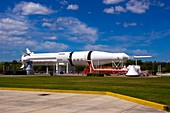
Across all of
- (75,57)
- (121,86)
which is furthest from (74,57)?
(121,86)

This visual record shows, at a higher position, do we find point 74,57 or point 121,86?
point 74,57

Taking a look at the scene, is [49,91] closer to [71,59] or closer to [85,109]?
[85,109]

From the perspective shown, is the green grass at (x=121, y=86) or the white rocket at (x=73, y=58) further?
the white rocket at (x=73, y=58)

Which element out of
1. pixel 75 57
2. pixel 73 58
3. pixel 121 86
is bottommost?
pixel 121 86

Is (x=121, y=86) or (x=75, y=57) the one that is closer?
(x=121, y=86)

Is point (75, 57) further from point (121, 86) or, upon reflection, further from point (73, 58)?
point (121, 86)

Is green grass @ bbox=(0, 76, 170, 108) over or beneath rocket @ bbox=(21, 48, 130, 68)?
beneath

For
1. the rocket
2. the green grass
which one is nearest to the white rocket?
the rocket

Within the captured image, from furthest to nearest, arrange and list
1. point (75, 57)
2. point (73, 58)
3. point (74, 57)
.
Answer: point (73, 58) → point (74, 57) → point (75, 57)

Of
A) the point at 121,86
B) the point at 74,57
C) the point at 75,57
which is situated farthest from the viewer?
the point at 74,57

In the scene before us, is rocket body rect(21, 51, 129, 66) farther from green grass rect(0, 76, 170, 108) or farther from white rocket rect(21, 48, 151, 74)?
green grass rect(0, 76, 170, 108)

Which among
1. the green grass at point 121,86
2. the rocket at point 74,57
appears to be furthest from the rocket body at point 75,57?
the green grass at point 121,86

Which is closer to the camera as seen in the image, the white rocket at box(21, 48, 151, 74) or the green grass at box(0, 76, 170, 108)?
the green grass at box(0, 76, 170, 108)

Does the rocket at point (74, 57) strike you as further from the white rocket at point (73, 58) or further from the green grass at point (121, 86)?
the green grass at point (121, 86)
